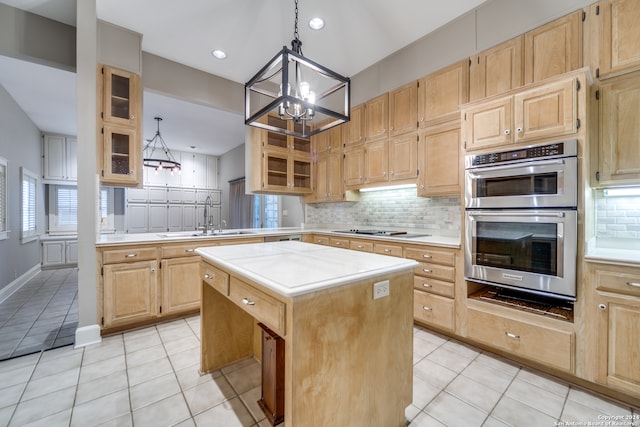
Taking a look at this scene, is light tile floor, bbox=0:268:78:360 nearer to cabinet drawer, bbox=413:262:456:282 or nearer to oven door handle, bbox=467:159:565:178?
cabinet drawer, bbox=413:262:456:282

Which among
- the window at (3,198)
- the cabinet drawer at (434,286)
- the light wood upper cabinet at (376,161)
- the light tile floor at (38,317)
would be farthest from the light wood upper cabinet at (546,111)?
the window at (3,198)

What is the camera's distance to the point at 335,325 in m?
1.15

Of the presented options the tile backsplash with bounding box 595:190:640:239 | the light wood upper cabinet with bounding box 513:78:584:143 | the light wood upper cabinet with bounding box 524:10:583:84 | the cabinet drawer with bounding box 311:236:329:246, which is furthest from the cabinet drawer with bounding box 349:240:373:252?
the light wood upper cabinet with bounding box 524:10:583:84

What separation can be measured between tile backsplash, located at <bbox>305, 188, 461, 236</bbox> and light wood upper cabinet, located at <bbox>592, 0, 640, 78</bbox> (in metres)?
1.52

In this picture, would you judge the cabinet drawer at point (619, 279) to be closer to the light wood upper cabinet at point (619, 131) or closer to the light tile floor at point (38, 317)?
the light wood upper cabinet at point (619, 131)

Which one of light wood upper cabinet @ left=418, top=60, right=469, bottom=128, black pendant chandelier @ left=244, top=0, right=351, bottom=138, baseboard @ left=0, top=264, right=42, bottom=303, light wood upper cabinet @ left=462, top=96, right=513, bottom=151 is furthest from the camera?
baseboard @ left=0, top=264, right=42, bottom=303

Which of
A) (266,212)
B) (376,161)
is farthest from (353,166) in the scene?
(266,212)

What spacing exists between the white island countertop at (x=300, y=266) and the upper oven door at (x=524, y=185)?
122 centimetres

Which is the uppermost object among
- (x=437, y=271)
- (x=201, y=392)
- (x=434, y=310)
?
(x=437, y=271)

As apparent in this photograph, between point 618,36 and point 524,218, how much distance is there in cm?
141

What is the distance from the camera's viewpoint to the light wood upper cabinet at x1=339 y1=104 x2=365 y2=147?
3732 millimetres

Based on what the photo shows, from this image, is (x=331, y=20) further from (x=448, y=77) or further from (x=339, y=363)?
(x=339, y=363)

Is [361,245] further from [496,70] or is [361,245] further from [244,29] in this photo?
[244,29]

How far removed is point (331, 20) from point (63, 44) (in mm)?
2803
